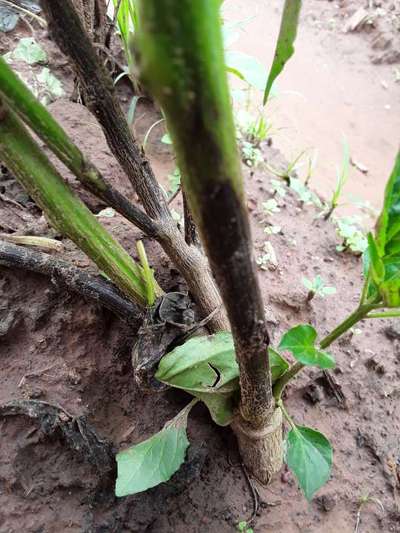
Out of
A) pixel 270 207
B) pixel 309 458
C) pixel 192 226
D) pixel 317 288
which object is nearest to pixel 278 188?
pixel 270 207

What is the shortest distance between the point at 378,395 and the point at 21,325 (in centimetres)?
81

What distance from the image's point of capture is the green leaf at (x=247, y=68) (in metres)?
0.91

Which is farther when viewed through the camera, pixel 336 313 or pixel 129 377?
pixel 336 313

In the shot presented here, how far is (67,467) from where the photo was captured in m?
0.76

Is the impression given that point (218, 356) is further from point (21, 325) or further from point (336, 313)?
point (336, 313)

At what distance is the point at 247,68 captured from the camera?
918mm

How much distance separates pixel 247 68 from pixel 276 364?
24.7 inches

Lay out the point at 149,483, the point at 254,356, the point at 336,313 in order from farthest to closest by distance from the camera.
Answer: the point at 336,313 < the point at 149,483 < the point at 254,356

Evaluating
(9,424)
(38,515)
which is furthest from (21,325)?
(38,515)

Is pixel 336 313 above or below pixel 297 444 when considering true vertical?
below

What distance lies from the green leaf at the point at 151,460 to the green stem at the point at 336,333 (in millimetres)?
181

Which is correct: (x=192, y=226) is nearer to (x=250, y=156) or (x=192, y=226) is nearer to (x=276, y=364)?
(x=276, y=364)

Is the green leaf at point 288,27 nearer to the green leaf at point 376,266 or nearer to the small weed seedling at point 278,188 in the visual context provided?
the green leaf at point 376,266

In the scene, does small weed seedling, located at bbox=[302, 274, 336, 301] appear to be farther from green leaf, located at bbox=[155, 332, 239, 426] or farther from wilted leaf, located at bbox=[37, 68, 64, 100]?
wilted leaf, located at bbox=[37, 68, 64, 100]
